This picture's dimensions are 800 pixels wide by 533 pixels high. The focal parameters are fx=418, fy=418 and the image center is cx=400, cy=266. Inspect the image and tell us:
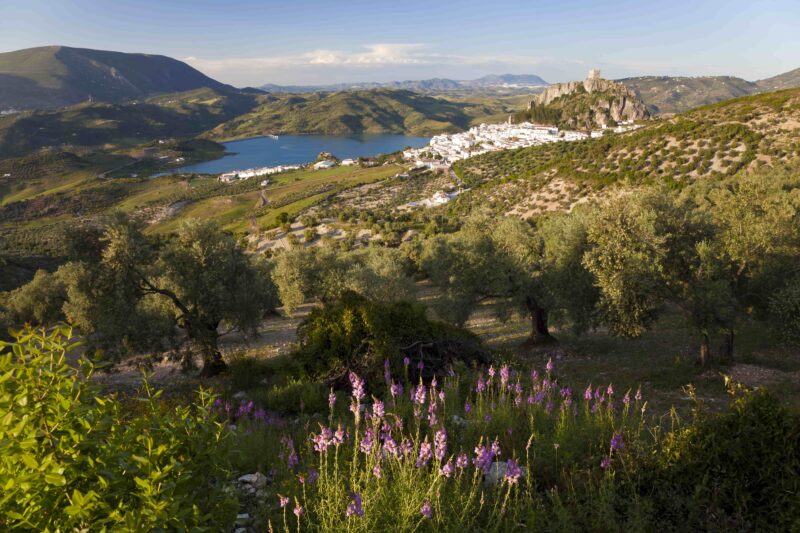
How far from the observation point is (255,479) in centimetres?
660

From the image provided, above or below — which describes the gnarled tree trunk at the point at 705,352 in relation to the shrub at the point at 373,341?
below

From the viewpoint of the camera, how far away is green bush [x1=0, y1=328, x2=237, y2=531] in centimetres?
281

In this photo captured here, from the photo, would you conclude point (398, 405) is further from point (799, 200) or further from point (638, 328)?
point (799, 200)

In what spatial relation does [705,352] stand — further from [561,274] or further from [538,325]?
[538,325]

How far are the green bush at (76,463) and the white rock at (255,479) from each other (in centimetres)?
281

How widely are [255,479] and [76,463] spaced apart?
4092 millimetres

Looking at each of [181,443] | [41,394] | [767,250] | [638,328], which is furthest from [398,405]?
[767,250]

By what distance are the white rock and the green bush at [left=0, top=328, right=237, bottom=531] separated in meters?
2.81

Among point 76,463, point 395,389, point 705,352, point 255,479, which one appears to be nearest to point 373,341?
point 395,389

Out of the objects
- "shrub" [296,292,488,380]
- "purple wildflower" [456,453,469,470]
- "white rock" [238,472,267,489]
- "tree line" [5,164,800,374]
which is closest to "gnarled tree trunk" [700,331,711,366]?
"tree line" [5,164,800,374]

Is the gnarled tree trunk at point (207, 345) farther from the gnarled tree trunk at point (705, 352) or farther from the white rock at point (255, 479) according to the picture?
the gnarled tree trunk at point (705, 352)

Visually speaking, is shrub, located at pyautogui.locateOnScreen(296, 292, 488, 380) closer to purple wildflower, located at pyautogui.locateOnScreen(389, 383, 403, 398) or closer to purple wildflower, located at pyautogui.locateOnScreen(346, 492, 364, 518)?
purple wildflower, located at pyautogui.locateOnScreen(389, 383, 403, 398)

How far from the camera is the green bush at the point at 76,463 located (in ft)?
9.22

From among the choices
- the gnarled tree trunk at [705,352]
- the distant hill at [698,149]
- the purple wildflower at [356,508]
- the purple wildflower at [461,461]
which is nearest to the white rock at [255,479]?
the purple wildflower at [356,508]
